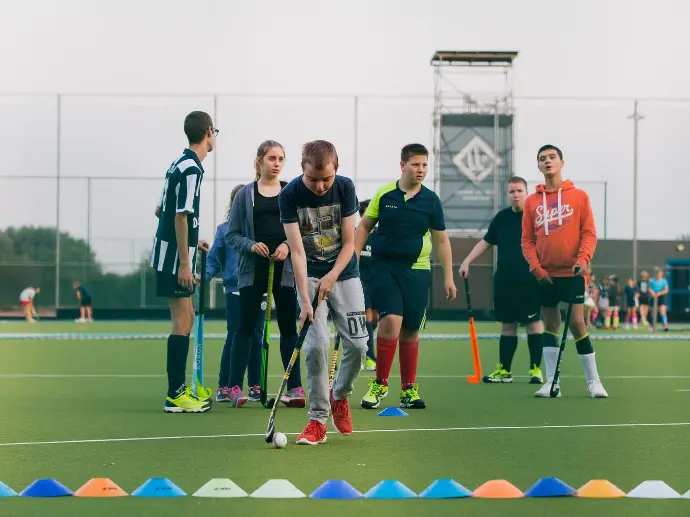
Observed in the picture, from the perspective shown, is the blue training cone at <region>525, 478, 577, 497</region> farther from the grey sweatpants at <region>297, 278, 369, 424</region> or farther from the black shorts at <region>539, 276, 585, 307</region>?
the black shorts at <region>539, 276, 585, 307</region>

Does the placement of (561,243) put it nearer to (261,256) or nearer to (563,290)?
(563,290)

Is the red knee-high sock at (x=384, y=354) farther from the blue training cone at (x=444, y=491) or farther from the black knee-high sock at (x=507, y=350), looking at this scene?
the blue training cone at (x=444, y=491)

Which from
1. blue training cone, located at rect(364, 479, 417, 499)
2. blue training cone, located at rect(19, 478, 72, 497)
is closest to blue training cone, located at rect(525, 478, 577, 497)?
blue training cone, located at rect(364, 479, 417, 499)

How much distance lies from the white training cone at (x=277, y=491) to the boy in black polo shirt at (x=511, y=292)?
6177mm

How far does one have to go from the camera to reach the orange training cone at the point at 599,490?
4176 millimetres

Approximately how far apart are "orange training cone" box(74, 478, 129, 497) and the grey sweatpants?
5.62 ft

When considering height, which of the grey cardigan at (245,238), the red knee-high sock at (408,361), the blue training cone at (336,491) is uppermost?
the grey cardigan at (245,238)

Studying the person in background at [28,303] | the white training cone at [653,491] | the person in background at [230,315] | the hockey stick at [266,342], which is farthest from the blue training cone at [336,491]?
the person in background at [28,303]

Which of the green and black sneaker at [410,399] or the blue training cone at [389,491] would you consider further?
the green and black sneaker at [410,399]

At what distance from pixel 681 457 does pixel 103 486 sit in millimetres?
2652

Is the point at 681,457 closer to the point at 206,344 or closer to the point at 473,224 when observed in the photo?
the point at 206,344

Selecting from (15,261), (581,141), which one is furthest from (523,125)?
(15,261)

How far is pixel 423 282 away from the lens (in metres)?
7.90

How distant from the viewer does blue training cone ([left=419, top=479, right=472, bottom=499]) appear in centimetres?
415
